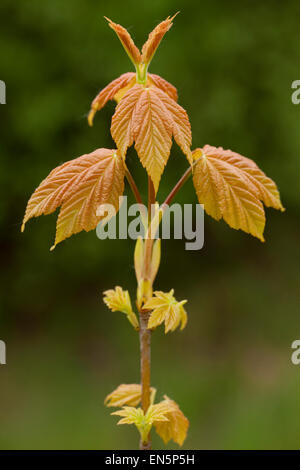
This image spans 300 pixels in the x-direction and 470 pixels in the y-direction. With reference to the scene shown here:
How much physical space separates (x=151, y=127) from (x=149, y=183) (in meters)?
0.07

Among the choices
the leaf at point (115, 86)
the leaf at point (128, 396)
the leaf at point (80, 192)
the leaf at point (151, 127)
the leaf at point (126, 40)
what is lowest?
the leaf at point (128, 396)

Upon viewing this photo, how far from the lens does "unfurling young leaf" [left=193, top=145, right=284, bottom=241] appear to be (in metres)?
0.48

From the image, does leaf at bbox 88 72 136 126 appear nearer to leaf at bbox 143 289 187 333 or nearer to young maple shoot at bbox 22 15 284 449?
young maple shoot at bbox 22 15 284 449

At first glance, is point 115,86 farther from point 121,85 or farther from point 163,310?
point 163,310

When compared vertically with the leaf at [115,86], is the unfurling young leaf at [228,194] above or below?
below

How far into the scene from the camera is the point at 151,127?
436mm

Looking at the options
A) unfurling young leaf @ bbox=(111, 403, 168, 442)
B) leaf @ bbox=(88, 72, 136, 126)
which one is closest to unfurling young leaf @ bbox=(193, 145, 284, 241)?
leaf @ bbox=(88, 72, 136, 126)

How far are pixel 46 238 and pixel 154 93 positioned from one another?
1.05m

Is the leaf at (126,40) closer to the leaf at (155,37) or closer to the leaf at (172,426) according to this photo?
the leaf at (155,37)

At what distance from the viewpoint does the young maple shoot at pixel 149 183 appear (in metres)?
0.44

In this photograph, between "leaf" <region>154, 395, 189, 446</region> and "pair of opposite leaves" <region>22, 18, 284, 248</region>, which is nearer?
"pair of opposite leaves" <region>22, 18, 284, 248</region>

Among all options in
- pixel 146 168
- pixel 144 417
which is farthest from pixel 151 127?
pixel 144 417

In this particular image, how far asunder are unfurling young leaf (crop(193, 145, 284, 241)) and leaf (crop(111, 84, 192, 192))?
2.1 inches

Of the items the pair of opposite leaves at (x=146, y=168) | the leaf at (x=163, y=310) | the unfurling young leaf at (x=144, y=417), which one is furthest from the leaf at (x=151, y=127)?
the unfurling young leaf at (x=144, y=417)
